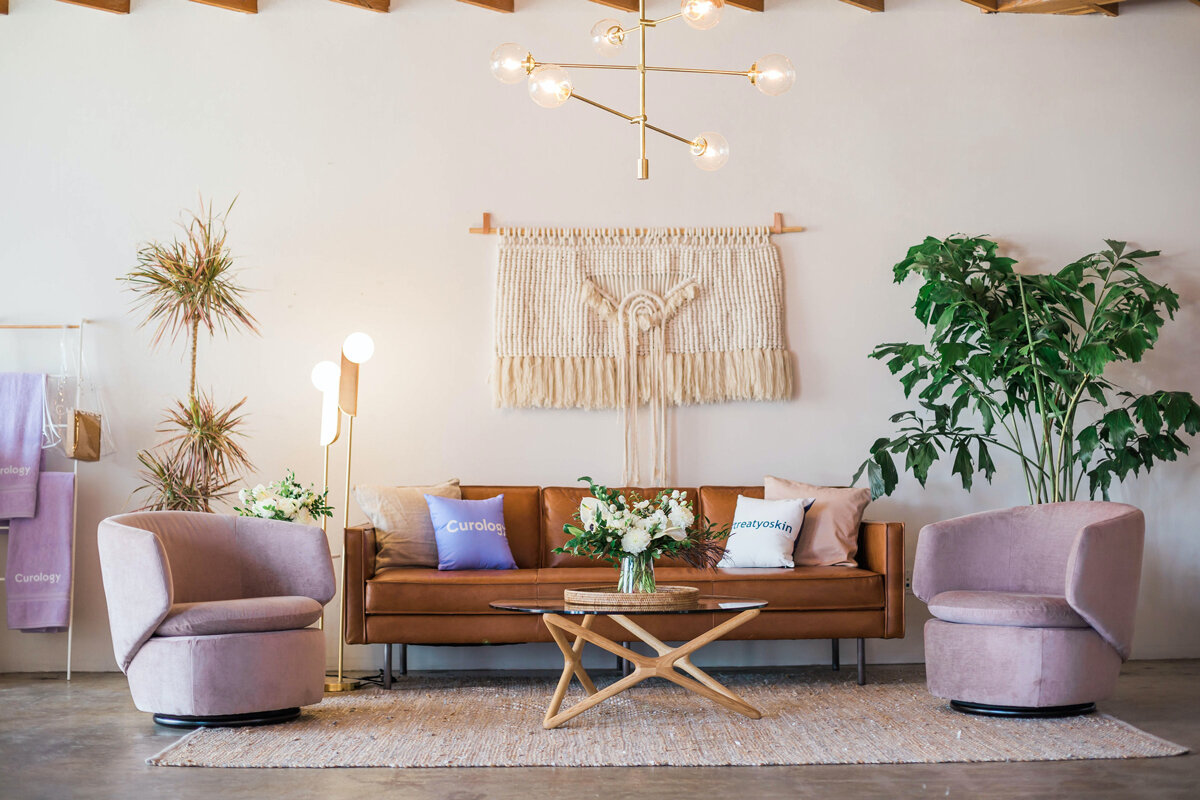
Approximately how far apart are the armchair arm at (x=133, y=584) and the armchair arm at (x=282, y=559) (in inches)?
17.1

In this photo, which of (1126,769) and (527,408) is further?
(527,408)

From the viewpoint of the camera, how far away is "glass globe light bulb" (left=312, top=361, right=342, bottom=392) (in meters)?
4.89

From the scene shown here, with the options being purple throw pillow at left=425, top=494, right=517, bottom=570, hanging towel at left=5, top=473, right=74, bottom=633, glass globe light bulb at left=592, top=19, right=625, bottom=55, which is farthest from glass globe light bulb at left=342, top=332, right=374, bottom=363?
glass globe light bulb at left=592, top=19, right=625, bottom=55

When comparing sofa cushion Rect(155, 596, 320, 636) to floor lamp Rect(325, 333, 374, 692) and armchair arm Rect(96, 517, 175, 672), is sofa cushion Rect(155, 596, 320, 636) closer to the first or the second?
armchair arm Rect(96, 517, 175, 672)

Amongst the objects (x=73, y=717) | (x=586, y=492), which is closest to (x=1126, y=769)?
(x=586, y=492)

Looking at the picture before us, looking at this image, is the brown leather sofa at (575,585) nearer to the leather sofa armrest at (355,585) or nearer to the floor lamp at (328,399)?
the leather sofa armrest at (355,585)

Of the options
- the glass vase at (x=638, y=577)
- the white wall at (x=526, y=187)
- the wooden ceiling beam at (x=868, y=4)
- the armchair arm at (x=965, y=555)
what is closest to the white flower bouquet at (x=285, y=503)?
the white wall at (x=526, y=187)

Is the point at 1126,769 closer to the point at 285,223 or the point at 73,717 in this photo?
the point at 73,717

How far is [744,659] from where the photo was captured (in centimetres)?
529

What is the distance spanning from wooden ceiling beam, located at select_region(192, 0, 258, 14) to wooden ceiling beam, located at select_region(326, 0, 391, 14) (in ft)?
1.43

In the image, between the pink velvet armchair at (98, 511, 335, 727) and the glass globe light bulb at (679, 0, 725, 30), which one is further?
the pink velvet armchair at (98, 511, 335, 727)

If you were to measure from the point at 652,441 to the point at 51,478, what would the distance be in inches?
110

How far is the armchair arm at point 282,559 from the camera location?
414cm

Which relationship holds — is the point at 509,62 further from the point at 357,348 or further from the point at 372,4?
the point at 372,4
